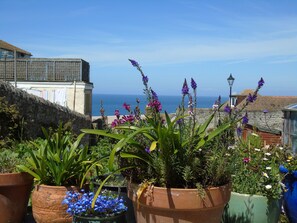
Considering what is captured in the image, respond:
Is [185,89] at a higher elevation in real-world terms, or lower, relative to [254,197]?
higher

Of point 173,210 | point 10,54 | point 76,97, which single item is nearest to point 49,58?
point 76,97

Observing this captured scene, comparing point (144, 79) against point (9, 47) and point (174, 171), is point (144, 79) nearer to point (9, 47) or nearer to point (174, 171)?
point (174, 171)

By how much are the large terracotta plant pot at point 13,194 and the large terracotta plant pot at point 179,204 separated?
1124 mm

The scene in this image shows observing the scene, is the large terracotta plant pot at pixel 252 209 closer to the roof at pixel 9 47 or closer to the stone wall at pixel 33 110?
the stone wall at pixel 33 110

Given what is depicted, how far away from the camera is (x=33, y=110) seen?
33.3 ft

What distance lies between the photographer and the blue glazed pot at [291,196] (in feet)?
11.5

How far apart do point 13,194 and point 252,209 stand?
6.53 feet

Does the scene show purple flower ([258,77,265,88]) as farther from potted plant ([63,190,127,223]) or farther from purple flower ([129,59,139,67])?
potted plant ([63,190,127,223])

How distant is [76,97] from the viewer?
22.2 m

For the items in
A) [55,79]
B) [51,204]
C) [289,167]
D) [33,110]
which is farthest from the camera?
[55,79]

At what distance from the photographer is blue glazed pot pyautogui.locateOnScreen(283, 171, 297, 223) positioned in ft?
11.5

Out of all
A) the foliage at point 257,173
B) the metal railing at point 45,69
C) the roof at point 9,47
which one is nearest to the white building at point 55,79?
the metal railing at point 45,69

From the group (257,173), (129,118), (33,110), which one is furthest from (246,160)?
(33,110)

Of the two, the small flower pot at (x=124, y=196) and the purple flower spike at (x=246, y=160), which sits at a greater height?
the purple flower spike at (x=246, y=160)
